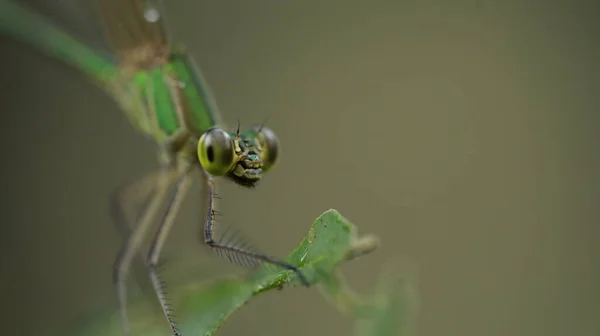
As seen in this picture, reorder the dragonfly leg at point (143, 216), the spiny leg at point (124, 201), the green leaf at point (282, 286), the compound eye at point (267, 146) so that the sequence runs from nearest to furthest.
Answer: the green leaf at point (282, 286) → the compound eye at point (267, 146) → the dragonfly leg at point (143, 216) → the spiny leg at point (124, 201)

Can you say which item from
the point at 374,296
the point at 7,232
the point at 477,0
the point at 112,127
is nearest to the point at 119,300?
the point at 374,296

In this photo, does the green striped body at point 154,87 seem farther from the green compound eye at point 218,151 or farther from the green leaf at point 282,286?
the green leaf at point 282,286

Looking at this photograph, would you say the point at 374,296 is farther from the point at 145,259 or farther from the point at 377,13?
the point at 377,13

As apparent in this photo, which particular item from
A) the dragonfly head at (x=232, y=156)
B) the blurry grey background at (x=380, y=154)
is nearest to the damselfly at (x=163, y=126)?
the dragonfly head at (x=232, y=156)

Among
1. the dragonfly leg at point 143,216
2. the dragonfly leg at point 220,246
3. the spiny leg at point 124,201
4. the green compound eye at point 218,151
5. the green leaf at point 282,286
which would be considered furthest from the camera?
the spiny leg at point 124,201

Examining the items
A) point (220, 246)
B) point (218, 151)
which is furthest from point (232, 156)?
point (220, 246)
